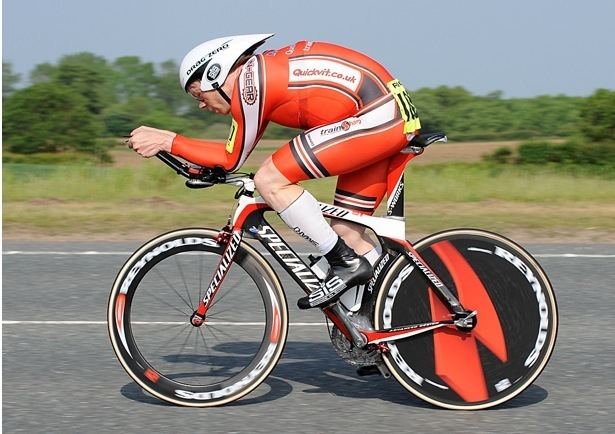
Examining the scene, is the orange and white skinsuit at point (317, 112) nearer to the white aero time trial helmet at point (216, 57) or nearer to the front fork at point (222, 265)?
the white aero time trial helmet at point (216, 57)

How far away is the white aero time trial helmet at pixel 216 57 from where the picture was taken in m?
5.37

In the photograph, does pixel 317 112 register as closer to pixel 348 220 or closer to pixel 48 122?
pixel 348 220

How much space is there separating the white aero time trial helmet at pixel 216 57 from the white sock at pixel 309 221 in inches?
24.5

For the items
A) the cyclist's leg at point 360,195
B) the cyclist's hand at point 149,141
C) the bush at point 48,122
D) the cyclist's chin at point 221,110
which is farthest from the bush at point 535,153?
the cyclist's hand at point 149,141

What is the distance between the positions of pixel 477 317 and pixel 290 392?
990 millimetres

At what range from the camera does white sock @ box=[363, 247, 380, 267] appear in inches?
226

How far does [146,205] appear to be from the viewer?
14.4 metres

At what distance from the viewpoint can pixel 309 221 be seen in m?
5.45

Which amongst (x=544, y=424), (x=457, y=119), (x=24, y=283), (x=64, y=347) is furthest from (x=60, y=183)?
(x=457, y=119)

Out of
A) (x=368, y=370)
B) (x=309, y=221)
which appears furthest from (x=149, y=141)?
(x=368, y=370)

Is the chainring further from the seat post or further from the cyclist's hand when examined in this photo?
the cyclist's hand

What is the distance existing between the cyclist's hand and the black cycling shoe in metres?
0.87

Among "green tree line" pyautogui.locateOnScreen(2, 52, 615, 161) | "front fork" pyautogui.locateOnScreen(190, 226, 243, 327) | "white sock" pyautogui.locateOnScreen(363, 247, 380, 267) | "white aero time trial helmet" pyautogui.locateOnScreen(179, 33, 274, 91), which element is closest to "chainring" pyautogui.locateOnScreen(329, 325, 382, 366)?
"white sock" pyautogui.locateOnScreen(363, 247, 380, 267)

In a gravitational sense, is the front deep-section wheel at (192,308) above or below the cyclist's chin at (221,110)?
below
